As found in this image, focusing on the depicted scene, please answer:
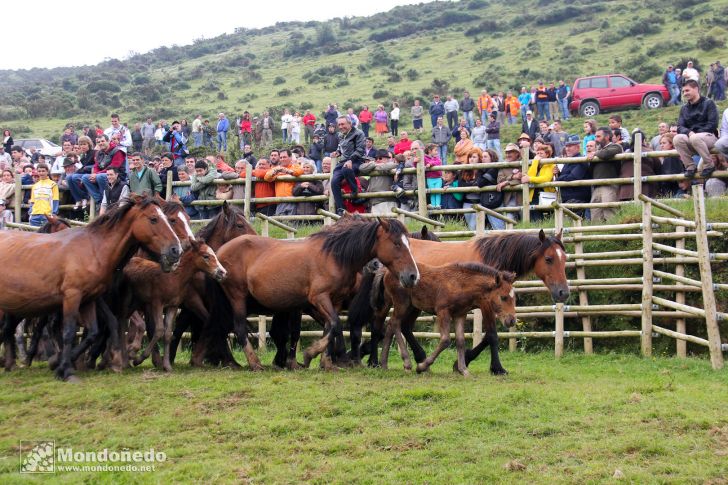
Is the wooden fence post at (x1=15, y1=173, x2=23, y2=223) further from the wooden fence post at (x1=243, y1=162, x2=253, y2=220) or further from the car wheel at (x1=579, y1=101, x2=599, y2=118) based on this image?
the car wheel at (x1=579, y1=101, x2=599, y2=118)

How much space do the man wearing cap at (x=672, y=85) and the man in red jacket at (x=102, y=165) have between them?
76.7 ft

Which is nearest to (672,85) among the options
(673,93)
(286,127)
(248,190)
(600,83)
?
(673,93)

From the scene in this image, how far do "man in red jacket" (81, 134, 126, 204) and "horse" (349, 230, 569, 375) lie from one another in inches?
355

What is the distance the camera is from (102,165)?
2156cm

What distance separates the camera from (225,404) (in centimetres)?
1109

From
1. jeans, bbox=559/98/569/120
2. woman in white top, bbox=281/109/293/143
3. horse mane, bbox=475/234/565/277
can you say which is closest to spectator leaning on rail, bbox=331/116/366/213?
horse mane, bbox=475/234/565/277

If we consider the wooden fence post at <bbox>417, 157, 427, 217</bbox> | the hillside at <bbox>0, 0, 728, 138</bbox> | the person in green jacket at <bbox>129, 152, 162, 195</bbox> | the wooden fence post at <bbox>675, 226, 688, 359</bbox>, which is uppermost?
the hillside at <bbox>0, 0, 728, 138</bbox>

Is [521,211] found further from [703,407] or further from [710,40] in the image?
A: [710,40]

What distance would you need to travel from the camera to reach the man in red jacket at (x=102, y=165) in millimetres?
20656

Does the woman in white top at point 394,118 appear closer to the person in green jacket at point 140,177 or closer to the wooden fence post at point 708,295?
the person in green jacket at point 140,177

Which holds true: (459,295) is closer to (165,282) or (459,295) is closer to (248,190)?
(165,282)

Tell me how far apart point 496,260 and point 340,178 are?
6.46m

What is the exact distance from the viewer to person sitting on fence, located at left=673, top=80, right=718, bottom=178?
16.1 m

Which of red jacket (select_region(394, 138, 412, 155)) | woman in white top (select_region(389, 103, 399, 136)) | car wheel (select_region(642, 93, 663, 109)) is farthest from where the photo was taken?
car wheel (select_region(642, 93, 663, 109))
